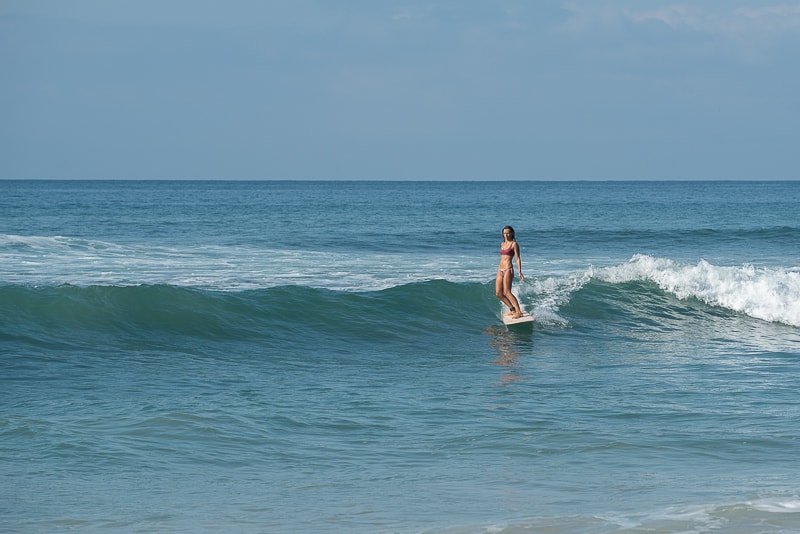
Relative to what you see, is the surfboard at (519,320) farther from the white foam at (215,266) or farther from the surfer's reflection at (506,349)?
the white foam at (215,266)

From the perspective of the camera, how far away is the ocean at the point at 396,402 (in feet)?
21.1

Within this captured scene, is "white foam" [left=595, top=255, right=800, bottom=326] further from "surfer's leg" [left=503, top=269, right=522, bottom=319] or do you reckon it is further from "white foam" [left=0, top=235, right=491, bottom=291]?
"surfer's leg" [left=503, top=269, right=522, bottom=319]

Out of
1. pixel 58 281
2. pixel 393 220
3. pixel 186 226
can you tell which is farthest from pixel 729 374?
pixel 393 220

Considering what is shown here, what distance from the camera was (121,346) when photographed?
13.1 metres

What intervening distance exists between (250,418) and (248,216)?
42.0 metres

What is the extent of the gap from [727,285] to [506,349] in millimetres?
7227

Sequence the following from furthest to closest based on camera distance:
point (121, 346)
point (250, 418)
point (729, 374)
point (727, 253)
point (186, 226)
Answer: point (186, 226)
point (727, 253)
point (121, 346)
point (729, 374)
point (250, 418)

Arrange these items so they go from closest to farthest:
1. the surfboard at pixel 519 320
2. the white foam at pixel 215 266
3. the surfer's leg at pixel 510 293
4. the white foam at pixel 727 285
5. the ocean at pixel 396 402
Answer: the ocean at pixel 396 402
the surfer's leg at pixel 510 293
the surfboard at pixel 519 320
the white foam at pixel 727 285
the white foam at pixel 215 266

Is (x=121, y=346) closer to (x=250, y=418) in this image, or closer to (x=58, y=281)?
(x=250, y=418)

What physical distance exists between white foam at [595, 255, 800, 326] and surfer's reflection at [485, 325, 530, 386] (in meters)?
4.95

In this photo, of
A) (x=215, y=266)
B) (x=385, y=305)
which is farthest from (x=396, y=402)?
(x=215, y=266)

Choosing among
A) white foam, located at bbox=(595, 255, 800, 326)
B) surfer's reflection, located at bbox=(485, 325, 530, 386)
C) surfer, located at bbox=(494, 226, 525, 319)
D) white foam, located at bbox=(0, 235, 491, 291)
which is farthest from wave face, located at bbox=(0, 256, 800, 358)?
white foam, located at bbox=(0, 235, 491, 291)

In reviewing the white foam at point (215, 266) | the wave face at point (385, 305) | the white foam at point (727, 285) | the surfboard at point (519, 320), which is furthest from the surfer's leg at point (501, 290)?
the white foam at point (727, 285)

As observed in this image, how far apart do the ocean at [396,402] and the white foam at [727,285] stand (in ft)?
0.18
